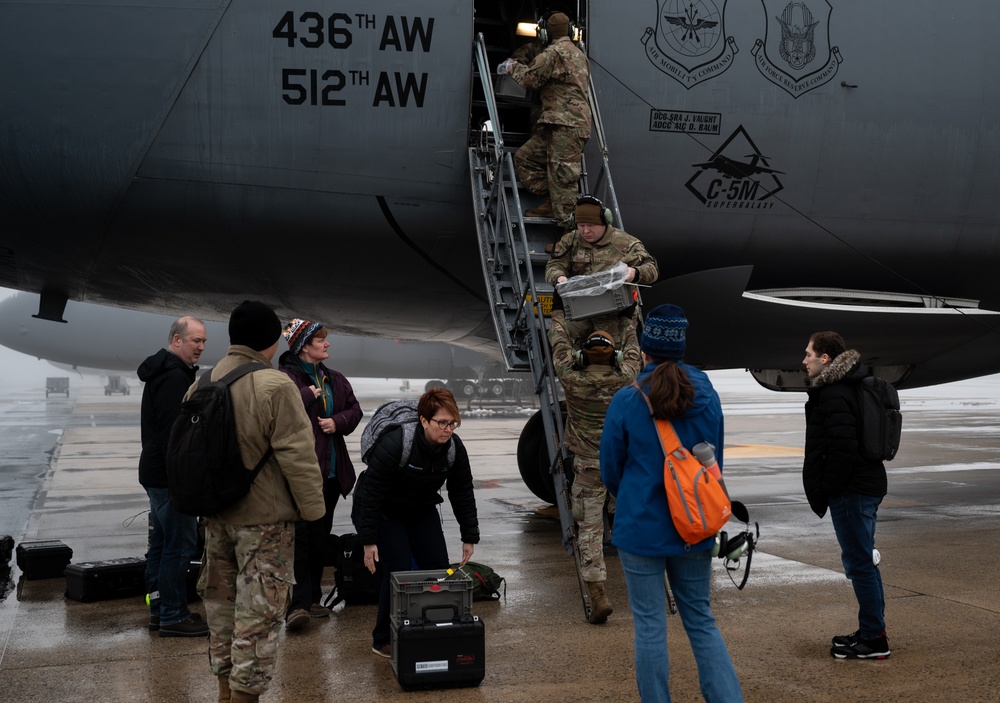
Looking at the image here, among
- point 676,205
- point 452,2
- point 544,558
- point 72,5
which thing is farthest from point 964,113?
point 72,5

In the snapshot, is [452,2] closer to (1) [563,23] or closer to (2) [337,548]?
(1) [563,23]

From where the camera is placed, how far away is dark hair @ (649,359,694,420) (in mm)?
3818

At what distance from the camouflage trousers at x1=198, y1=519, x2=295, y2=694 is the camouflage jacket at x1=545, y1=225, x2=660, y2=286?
3.12m

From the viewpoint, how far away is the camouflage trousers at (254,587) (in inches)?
159

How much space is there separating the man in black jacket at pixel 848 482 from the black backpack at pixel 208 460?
293 cm

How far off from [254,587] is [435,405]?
142cm

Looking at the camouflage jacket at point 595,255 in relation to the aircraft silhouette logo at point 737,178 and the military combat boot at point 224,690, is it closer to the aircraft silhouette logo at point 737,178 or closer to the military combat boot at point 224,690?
the aircraft silhouette logo at point 737,178

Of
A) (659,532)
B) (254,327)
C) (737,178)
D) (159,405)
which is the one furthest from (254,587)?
(737,178)

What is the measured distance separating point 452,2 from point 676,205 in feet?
7.47

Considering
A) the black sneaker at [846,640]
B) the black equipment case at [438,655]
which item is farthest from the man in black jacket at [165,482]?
the black sneaker at [846,640]

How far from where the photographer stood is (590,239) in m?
6.59

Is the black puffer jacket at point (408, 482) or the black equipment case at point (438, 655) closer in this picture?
the black equipment case at point (438, 655)

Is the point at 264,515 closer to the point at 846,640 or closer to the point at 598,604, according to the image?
the point at 598,604

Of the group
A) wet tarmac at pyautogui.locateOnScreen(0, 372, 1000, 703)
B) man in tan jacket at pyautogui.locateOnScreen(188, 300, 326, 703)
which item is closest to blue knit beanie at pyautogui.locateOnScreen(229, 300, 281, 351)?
man in tan jacket at pyautogui.locateOnScreen(188, 300, 326, 703)
